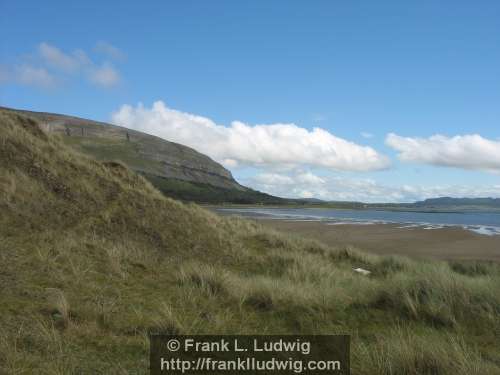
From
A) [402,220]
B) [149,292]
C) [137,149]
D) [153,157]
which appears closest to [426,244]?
[149,292]

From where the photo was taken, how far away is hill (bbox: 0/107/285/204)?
5556 inches

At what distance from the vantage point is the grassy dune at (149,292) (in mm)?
4609

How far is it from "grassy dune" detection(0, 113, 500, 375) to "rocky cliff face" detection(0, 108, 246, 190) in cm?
13051

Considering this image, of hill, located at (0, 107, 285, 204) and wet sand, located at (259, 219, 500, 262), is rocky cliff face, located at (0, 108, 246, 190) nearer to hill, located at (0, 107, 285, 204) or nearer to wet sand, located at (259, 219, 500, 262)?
hill, located at (0, 107, 285, 204)

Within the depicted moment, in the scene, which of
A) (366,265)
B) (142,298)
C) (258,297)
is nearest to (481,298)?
(258,297)

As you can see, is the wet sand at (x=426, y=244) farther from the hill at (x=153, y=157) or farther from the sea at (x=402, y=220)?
the hill at (x=153, y=157)

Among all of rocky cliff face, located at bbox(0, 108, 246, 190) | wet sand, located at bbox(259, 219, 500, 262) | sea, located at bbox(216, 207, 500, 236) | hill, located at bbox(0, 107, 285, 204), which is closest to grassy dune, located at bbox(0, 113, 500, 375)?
wet sand, located at bbox(259, 219, 500, 262)

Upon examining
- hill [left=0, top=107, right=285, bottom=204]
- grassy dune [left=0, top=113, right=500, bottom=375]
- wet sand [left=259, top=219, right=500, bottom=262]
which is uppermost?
hill [left=0, top=107, right=285, bottom=204]

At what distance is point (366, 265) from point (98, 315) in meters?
11.9

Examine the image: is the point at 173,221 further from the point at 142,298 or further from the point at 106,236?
the point at 142,298

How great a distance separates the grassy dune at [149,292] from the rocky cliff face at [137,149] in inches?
5138

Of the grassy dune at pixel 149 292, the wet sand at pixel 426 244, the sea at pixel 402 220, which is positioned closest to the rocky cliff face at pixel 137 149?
the sea at pixel 402 220

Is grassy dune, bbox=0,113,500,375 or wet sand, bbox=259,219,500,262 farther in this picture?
wet sand, bbox=259,219,500,262

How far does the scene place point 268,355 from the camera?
489 centimetres
